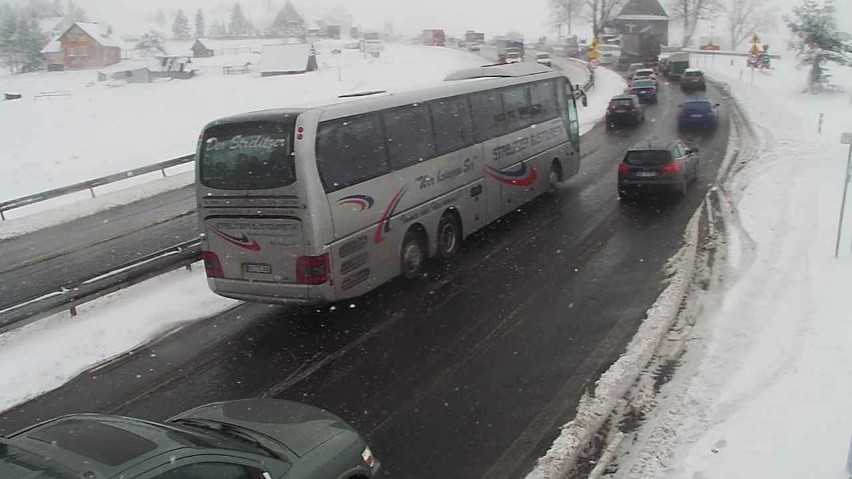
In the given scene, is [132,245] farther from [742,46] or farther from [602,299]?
[742,46]

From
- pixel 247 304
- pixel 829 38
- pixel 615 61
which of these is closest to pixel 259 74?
pixel 615 61

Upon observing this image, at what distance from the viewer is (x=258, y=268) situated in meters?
10.3

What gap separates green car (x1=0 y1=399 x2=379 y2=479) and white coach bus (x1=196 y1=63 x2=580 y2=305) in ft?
14.0

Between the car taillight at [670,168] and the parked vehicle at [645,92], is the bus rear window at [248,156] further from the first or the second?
the parked vehicle at [645,92]

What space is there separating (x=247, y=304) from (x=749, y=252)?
9.32 metres

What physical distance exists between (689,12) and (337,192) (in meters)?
116

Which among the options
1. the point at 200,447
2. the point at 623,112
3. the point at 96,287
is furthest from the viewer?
the point at 623,112

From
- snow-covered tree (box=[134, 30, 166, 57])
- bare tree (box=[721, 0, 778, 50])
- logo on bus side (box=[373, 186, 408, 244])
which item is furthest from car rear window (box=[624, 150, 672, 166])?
bare tree (box=[721, 0, 778, 50])

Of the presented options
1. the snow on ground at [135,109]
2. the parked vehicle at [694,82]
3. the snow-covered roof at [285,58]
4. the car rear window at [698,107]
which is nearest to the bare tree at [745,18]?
the snow on ground at [135,109]

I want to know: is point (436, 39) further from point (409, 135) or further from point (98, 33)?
point (409, 135)

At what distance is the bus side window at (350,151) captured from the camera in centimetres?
1017

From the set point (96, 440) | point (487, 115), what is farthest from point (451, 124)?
point (96, 440)

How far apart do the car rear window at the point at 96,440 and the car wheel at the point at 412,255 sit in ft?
25.7

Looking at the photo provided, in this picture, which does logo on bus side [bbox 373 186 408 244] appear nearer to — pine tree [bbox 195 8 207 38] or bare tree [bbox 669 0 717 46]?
bare tree [bbox 669 0 717 46]
